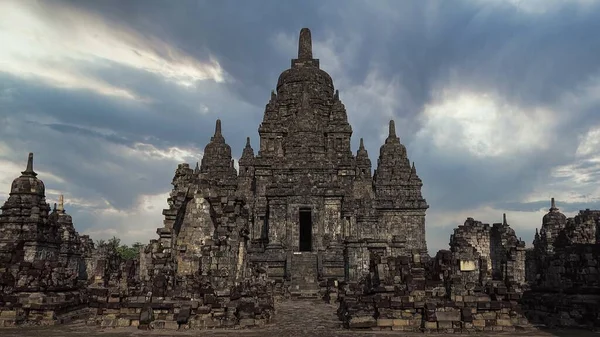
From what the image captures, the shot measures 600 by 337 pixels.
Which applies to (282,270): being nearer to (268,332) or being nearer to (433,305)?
(268,332)

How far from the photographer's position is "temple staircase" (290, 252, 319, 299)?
969 inches

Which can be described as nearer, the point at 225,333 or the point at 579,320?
the point at 225,333

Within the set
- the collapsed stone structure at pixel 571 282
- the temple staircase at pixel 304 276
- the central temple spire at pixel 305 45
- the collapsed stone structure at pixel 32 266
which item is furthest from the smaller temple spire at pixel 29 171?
the central temple spire at pixel 305 45

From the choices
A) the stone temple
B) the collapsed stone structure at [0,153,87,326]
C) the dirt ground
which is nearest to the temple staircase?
the stone temple

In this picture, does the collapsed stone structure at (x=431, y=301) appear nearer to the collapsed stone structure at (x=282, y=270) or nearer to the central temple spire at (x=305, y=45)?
the collapsed stone structure at (x=282, y=270)

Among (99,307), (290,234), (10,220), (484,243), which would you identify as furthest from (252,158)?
(99,307)

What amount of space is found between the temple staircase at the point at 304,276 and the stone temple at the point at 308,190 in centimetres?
6

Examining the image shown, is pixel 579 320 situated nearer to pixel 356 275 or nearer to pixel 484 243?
pixel 356 275

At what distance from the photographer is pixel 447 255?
51.0 feet

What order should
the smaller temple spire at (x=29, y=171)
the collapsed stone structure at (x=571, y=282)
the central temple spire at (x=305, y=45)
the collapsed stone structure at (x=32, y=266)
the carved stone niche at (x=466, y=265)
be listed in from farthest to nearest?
the central temple spire at (x=305, y=45) < the smaller temple spire at (x=29, y=171) < the carved stone niche at (x=466, y=265) < the collapsed stone structure at (x=571, y=282) < the collapsed stone structure at (x=32, y=266)

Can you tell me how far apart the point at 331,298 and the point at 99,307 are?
36.1 feet

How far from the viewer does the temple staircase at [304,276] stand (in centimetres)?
2462

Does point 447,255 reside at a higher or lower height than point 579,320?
higher

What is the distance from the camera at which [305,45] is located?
47.1 metres
